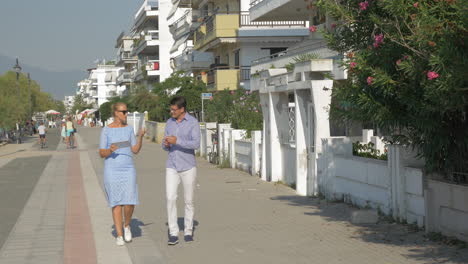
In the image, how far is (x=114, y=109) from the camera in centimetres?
936

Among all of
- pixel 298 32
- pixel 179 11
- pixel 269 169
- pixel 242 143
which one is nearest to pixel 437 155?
pixel 269 169

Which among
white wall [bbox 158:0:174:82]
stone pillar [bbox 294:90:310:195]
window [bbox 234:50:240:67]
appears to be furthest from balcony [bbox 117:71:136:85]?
stone pillar [bbox 294:90:310:195]

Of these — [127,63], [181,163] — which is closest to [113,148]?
[181,163]

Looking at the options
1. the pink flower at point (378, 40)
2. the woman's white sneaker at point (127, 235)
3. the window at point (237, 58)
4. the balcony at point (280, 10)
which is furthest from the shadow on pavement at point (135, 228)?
the window at point (237, 58)

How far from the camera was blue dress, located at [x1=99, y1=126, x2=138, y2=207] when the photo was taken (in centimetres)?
922

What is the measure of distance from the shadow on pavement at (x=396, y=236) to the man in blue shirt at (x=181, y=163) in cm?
217

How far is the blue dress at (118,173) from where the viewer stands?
363 inches

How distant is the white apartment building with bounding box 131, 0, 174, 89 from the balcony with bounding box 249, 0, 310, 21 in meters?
46.9

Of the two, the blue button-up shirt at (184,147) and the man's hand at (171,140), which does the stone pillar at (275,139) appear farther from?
the man's hand at (171,140)

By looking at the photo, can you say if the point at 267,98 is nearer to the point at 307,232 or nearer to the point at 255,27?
the point at 307,232

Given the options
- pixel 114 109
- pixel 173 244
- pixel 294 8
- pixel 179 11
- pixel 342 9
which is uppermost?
pixel 179 11

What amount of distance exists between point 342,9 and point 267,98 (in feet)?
28.3

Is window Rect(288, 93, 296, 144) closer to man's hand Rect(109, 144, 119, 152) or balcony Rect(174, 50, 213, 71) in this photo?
man's hand Rect(109, 144, 119, 152)

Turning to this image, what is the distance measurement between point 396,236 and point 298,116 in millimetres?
5706
